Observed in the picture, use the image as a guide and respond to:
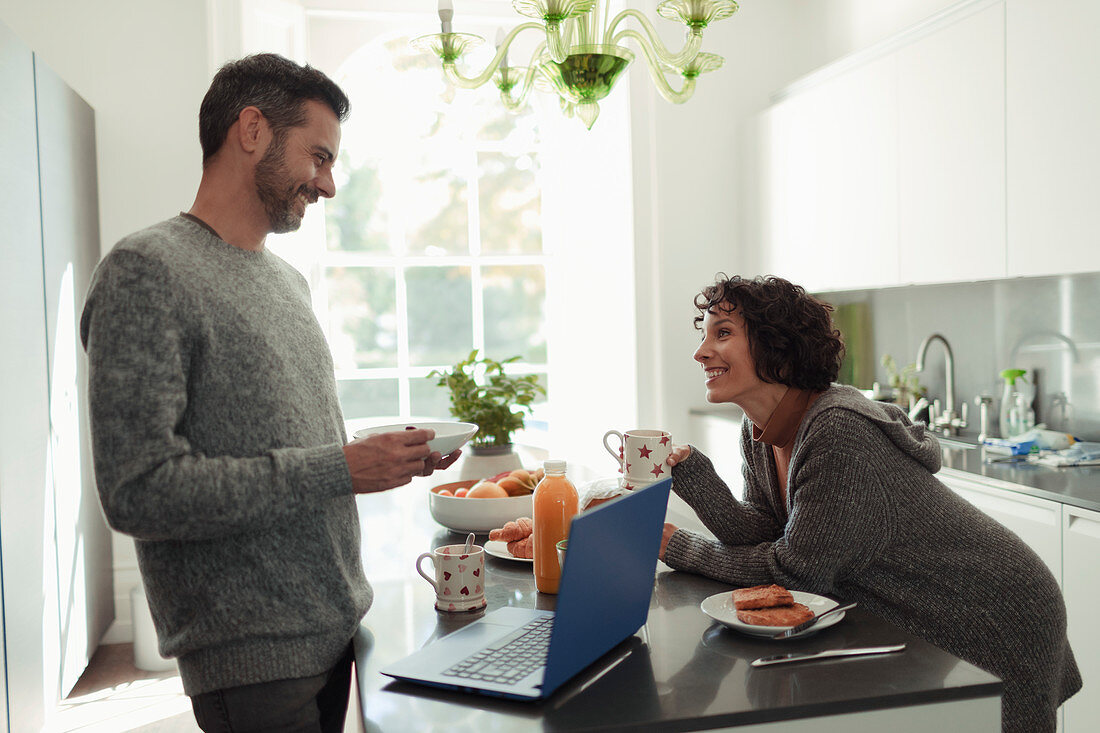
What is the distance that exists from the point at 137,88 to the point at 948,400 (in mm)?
3577

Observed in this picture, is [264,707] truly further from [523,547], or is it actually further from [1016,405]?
[1016,405]

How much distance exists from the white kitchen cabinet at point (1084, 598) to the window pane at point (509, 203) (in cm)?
320

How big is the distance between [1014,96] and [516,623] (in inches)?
90.5

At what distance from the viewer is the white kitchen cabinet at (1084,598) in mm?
2133

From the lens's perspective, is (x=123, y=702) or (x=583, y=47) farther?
(x=123, y=702)

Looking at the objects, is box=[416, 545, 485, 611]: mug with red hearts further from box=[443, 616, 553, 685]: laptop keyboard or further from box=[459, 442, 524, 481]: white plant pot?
box=[459, 442, 524, 481]: white plant pot

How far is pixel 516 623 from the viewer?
1.31m

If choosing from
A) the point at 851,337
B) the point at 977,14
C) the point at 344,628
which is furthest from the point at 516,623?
the point at 851,337

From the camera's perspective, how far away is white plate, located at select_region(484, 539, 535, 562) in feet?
5.48

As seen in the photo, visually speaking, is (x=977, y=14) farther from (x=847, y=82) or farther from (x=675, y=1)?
(x=675, y=1)

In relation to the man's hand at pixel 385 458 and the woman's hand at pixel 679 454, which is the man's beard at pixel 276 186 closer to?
the man's hand at pixel 385 458

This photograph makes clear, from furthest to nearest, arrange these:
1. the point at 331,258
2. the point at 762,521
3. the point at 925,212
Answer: the point at 331,258 < the point at 925,212 < the point at 762,521

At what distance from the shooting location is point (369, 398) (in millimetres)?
4637

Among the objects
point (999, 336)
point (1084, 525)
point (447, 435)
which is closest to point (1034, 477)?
point (1084, 525)
